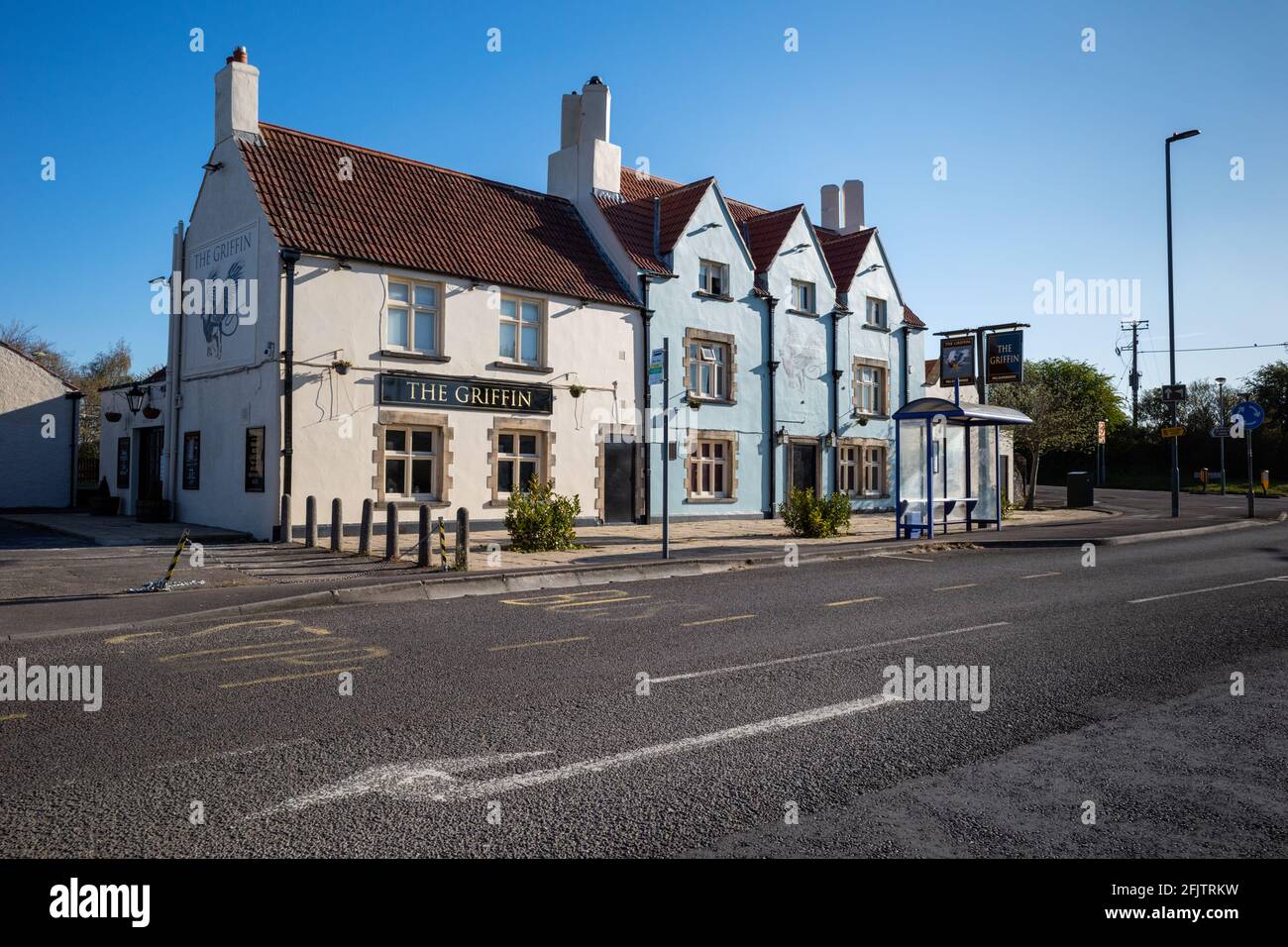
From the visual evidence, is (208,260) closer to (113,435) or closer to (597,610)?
(113,435)

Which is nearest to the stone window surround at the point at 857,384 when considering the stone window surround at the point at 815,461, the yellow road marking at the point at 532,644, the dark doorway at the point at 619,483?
the stone window surround at the point at 815,461

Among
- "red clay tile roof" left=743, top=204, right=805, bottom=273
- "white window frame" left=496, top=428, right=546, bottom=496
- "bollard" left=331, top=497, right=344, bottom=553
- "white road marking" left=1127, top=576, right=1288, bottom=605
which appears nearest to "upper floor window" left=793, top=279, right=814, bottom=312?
"red clay tile roof" left=743, top=204, right=805, bottom=273

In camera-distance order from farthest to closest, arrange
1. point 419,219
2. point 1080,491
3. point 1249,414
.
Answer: point 1080,491 < point 1249,414 < point 419,219

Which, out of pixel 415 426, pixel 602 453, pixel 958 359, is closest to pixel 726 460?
pixel 602 453

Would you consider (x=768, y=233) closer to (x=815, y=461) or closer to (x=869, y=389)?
(x=869, y=389)

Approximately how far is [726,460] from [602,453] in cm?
482

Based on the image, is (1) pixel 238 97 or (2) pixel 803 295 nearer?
(1) pixel 238 97

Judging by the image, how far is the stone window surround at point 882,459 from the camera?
31.5 metres

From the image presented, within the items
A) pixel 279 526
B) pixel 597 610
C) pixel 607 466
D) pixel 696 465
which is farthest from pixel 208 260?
pixel 597 610

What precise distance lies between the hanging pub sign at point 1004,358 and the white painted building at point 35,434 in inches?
1234

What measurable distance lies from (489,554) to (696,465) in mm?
12392

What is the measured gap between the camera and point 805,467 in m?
→ 30.2

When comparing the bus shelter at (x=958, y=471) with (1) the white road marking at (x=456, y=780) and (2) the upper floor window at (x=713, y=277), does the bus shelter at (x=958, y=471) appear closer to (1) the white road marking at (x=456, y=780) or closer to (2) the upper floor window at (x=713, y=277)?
(2) the upper floor window at (x=713, y=277)

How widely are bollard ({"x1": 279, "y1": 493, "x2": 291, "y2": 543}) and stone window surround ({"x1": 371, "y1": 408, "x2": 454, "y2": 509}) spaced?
202cm
